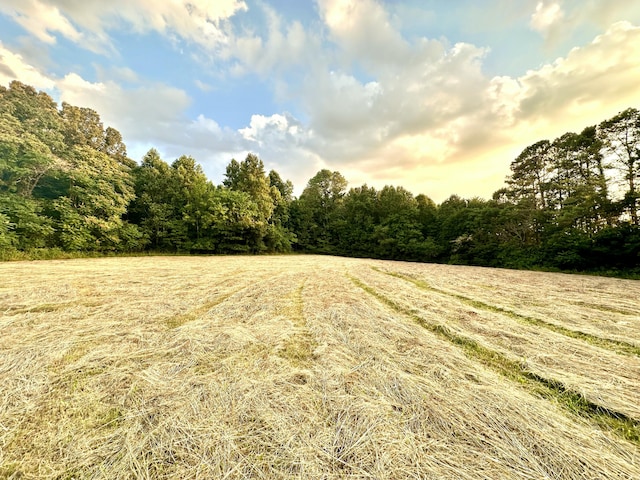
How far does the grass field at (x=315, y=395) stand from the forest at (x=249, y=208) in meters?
13.2

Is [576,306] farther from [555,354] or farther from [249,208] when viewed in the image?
[249,208]

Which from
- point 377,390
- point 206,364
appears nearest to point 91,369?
point 206,364

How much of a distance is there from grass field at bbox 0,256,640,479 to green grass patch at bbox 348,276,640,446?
2 centimetres

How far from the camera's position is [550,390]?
2.25 meters

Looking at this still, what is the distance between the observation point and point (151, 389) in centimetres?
217

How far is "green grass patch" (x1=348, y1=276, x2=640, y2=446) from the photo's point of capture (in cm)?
182

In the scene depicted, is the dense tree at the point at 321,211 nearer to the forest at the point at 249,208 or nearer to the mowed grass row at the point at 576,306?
the forest at the point at 249,208

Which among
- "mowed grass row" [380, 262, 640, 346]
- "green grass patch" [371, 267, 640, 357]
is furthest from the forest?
"green grass patch" [371, 267, 640, 357]

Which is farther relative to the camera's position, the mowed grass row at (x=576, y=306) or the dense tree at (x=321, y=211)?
the dense tree at (x=321, y=211)

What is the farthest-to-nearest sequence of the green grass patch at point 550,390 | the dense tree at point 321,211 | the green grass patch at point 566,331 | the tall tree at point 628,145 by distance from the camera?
the dense tree at point 321,211
the tall tree at point 628,145
the green grass patch at point 566,331
the green grass patch at point 550,390

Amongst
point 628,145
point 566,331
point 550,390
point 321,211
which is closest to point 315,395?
point 550,390

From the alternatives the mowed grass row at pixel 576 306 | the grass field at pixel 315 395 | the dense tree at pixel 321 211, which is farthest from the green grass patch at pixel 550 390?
the dense tree at pixel 321 211

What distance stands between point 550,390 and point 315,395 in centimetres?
232

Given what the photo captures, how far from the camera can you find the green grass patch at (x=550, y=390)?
5.97ft
